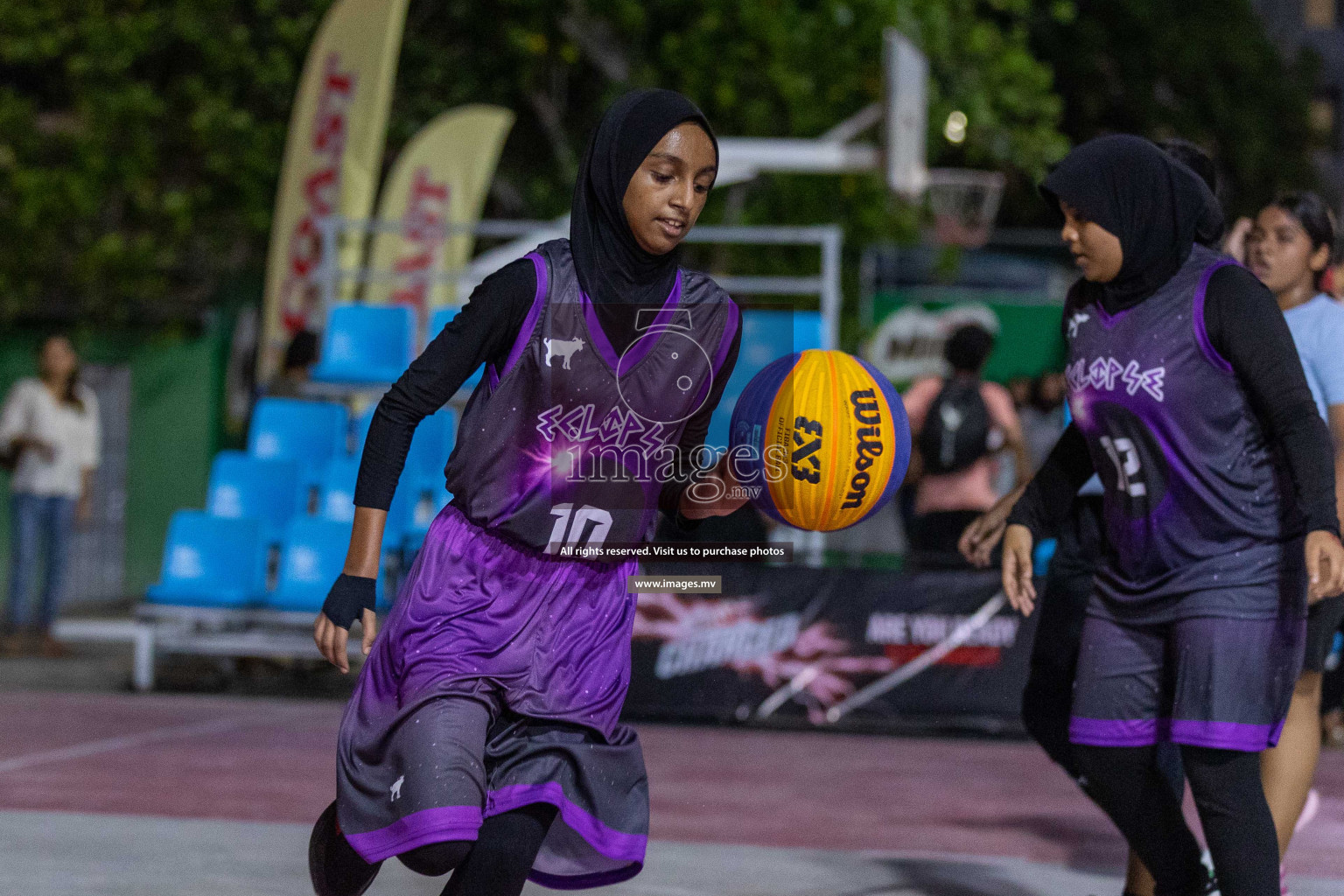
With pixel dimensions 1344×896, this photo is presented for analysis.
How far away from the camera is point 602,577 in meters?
3.35

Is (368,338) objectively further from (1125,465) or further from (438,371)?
(438,371)

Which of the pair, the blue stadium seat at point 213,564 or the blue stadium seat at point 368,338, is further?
the blue stadium seat at point 368,338

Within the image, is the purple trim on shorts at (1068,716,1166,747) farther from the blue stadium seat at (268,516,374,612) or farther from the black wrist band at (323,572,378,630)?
the blue stadium seat at (268,516,374,612)

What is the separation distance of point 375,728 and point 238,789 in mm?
3867

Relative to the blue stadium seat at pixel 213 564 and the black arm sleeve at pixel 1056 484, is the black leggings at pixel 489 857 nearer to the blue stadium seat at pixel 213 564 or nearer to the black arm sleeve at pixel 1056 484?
the black arm sleeve at pixel 1056 484

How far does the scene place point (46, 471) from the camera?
11.4 m

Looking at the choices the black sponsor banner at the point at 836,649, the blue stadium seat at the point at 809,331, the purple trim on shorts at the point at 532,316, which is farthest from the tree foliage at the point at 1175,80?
the purple trim on shorts at the point at 532,316

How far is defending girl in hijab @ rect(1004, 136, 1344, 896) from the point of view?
3701mm

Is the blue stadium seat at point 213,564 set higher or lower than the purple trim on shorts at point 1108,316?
lower

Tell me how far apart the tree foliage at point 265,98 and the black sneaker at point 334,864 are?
1400cm

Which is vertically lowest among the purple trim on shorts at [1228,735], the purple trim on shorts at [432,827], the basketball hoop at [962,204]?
the purple trim on shorts at [432,827]

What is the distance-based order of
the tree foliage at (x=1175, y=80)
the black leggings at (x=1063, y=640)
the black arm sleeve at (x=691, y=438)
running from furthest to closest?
the tree foliage at (x=1175, y=80) < the black leggings at (x=1063, y=640) < the black arm sleeve at (x=691, y=438)

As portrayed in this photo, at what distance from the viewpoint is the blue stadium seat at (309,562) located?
959 centimetres

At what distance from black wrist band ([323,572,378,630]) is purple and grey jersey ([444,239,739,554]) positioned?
0.82 feet
